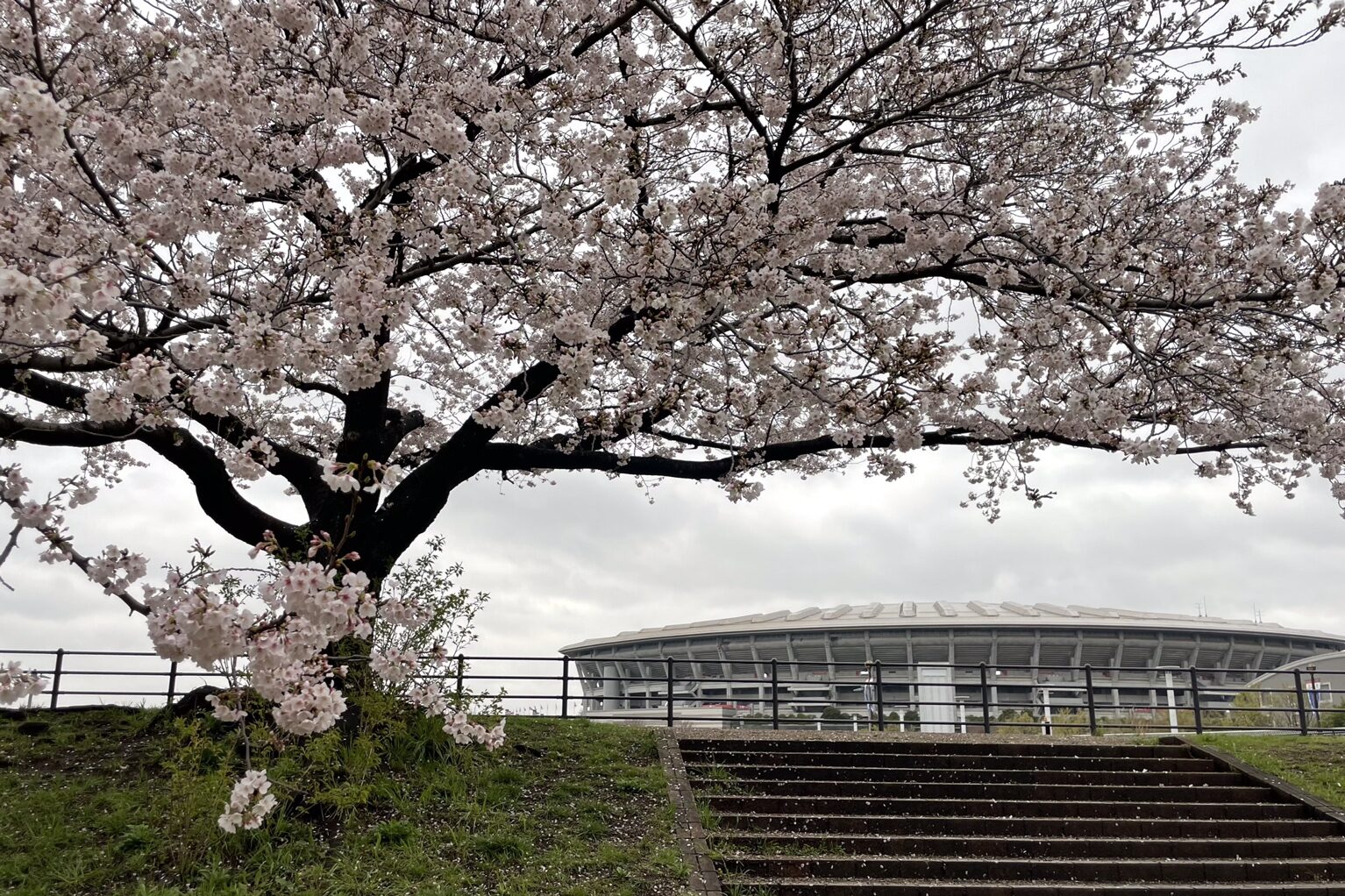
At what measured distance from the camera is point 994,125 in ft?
26.2

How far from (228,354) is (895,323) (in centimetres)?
723

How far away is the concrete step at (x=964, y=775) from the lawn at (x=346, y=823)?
0.91 metres

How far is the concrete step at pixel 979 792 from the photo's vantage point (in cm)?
968

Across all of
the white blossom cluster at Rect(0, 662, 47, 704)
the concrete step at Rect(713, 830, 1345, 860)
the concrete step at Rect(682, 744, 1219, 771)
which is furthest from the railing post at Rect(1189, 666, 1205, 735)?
the white blossom cluster at Rect(0, 662, 47, 704)

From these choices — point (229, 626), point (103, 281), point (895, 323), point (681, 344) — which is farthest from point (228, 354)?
point (895, 323)

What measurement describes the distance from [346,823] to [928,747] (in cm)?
674

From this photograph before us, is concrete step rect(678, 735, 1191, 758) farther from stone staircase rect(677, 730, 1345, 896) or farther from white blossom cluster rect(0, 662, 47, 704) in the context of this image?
white blossom cluster rect(0, 662, 47, 704)

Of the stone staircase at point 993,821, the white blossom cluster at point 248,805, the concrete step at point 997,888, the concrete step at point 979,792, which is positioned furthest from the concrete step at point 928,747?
the white blossom cluster at point 248,805

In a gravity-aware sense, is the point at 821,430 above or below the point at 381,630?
above

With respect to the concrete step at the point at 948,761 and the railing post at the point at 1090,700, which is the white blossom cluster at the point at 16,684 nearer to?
the concrete step at the point at 948,761

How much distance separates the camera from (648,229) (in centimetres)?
693

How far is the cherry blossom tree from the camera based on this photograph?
20.6 ft

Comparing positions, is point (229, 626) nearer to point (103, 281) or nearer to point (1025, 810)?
point (103, 281)

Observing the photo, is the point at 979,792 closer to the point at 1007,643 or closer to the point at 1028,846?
the point at 1028,846
